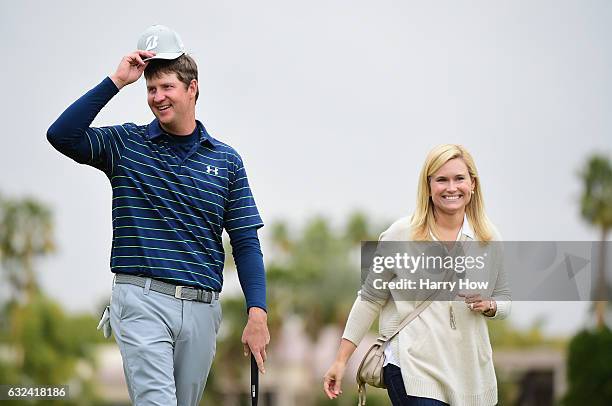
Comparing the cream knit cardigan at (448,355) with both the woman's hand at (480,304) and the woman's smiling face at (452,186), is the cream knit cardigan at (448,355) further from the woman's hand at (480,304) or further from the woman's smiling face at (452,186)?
the woman's smiling face at (452,186)

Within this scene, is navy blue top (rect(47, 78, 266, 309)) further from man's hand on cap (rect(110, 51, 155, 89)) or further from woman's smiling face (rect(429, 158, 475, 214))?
woman's smiling face (rect(429, 158, 475, 214))

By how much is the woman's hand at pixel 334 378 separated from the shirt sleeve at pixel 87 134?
1448 mm

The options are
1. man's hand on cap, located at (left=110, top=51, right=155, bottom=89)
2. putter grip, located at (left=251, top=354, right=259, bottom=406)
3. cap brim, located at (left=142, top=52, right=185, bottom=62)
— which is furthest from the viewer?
putter grip, located at (left=251, top=354, right=259, bottom=406)

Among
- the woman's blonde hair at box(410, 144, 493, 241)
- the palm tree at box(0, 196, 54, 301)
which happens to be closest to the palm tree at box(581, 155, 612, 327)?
the palm tree at box(0, 196, 54, 301)

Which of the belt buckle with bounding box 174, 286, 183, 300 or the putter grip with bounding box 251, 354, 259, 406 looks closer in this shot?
the belt buckle with bounding box 174, 286, 183, 300

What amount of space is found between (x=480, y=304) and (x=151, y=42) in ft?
6.18

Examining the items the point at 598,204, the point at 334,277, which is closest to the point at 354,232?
the point at 334,277

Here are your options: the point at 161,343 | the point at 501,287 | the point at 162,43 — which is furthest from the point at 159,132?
the point at 501,287

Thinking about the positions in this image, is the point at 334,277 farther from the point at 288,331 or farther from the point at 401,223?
the point at 401,223

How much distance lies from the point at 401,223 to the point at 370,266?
0.26 meters

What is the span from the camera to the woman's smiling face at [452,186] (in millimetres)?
5621

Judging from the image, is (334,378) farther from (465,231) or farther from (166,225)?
(166,225)

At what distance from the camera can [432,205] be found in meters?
5.77

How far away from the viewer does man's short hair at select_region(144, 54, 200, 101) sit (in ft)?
17.1
